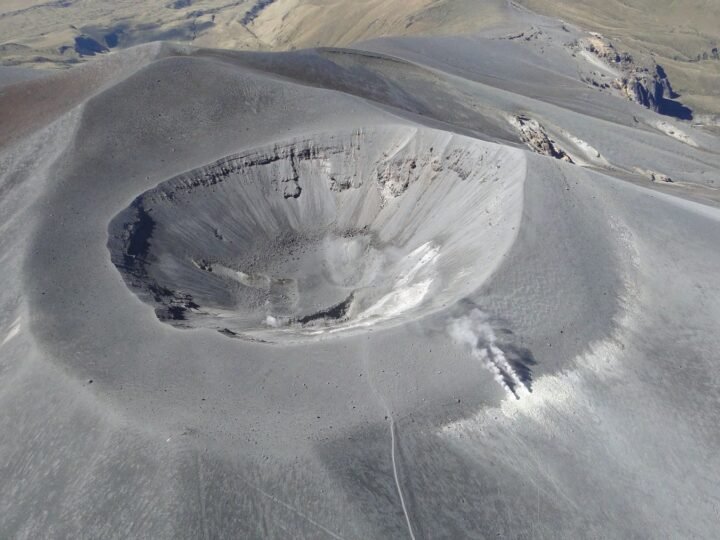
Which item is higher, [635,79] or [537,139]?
[537,139]

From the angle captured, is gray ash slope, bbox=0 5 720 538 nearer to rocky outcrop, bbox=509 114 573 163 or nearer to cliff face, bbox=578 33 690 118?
rocky outcrop, bbox=509 114 573 163

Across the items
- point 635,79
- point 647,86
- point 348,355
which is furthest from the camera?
point 647,86

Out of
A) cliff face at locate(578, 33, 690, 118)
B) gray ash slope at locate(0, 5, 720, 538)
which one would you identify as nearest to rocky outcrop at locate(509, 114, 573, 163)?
gray ash slope at locate(0, 5, 720, 538)

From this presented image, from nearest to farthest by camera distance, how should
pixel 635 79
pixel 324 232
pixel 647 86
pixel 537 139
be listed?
pixel 324 232
pixel 537 139
pixel 635 79
pixel 647 86

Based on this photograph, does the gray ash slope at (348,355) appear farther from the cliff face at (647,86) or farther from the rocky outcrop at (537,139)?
the cliff face at (647,86)

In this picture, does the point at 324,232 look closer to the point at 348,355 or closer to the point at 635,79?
the point at 348,355

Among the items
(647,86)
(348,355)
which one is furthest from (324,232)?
(647,86)
